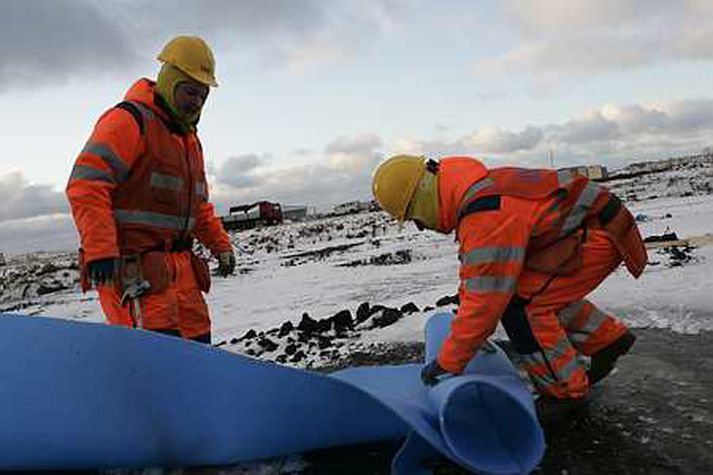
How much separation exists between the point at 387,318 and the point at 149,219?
7.87 ft

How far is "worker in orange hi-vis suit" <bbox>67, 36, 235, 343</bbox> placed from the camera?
8.79 ft

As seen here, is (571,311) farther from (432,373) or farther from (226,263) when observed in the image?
(226,263)

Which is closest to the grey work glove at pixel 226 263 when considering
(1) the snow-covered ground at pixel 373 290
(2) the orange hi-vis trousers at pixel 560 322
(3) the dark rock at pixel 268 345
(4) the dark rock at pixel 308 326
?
(1) the snow-covered ground at pixel 373 290

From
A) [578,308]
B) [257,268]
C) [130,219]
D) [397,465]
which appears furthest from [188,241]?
[257,268]

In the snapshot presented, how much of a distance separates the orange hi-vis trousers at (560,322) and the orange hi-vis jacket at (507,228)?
0.06 meters

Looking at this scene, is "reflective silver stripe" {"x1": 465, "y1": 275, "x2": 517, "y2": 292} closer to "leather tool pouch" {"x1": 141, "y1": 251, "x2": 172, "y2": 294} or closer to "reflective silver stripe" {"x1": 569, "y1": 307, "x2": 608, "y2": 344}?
"reflective silver stripe" {"x1": 569, "y1": 307, "x2": 608, "y2": 344}

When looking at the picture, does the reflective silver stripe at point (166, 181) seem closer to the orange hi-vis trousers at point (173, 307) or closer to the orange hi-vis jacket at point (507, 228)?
the orange hi-vis trousers at point (173, 307)

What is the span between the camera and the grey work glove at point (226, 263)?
3.52 meters

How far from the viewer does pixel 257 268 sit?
1327 cm

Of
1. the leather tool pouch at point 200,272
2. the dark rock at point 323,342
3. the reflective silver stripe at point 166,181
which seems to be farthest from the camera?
the dark rock at point 323,342

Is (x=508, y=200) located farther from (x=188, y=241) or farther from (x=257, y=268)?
(x=257, y=268)

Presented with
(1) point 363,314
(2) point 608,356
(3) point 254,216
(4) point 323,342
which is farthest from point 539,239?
(3) point 254,216

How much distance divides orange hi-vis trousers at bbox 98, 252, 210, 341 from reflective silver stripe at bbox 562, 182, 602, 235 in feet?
5.44

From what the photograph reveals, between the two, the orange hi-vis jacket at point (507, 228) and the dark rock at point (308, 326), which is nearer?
the orange hi-vis jacket at point (507, 228)
